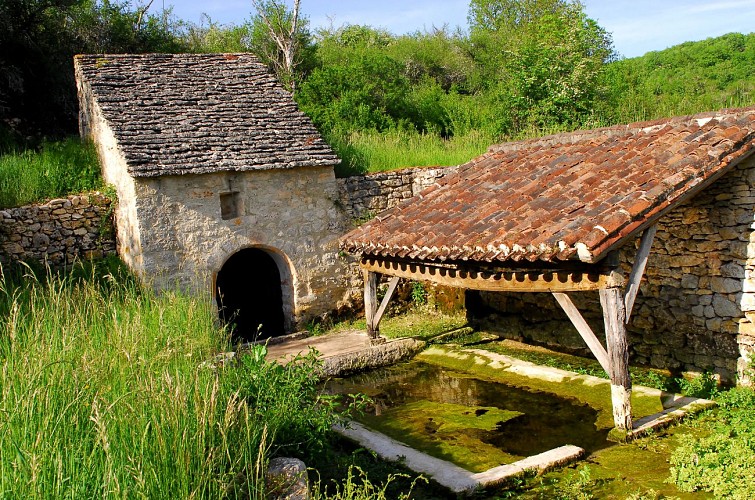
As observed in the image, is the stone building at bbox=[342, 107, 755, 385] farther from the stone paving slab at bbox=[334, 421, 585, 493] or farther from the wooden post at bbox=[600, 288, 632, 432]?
the stone paving slab at bbox=[334, 421, 585, 493]

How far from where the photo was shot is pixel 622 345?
6.14 meters

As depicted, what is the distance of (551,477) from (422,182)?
7725 millimetres

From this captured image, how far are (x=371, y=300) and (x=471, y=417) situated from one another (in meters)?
2.92

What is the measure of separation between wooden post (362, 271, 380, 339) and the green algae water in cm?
95

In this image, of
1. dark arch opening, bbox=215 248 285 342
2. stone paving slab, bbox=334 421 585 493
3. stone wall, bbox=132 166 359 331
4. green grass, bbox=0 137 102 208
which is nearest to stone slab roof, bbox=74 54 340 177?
stone wall, bbox=132 166 359 331

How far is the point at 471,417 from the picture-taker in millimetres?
7316

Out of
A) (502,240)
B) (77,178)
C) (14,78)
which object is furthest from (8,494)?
(14,78)

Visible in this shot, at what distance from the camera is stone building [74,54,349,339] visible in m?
10.4

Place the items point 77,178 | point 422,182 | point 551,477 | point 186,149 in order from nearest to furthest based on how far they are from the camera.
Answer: point 551,477 → point 186,149 → point 77,178 → point 422,182

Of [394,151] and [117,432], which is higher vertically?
[394,151]

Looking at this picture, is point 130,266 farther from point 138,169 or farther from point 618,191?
point 618,191

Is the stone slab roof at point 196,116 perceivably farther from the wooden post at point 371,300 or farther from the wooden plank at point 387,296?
the wooden plank at point 387,296

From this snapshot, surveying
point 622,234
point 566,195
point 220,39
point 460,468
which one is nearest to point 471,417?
point 460,468

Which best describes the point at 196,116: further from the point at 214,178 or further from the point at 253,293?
the point at 253,293
